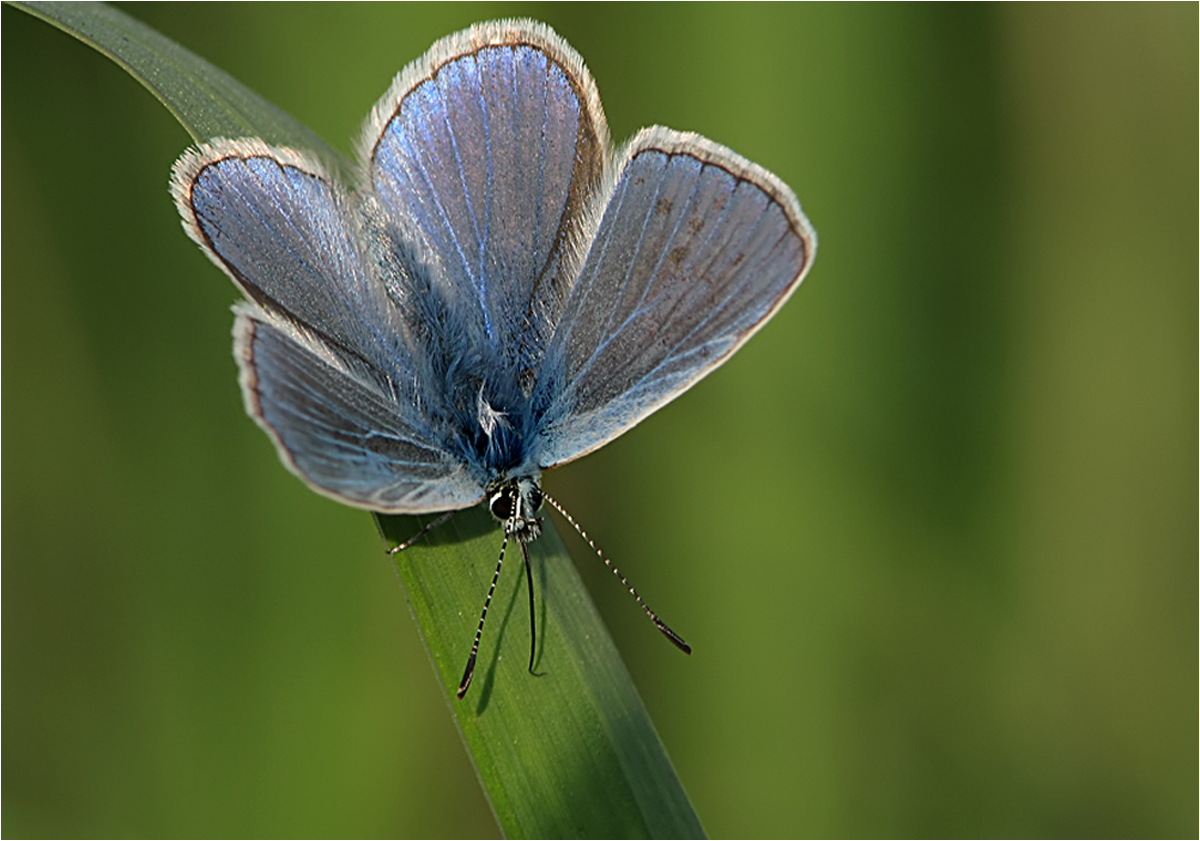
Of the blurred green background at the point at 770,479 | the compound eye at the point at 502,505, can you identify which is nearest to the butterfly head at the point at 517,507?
the compound eye at the point at 502,505

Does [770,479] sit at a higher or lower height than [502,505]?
lower

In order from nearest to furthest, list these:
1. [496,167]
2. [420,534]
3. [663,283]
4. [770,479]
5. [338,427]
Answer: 1. [338,427]
2. [420,534]
3. [663,283]
4. [496,167]
5. [770,479]

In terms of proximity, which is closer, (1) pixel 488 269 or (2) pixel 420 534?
(2) pixel 420 534

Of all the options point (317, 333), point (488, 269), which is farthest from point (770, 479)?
point (317, 333)

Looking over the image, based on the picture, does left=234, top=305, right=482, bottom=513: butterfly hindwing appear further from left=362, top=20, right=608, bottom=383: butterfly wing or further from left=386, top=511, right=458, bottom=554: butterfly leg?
left=362, top=20, right=608, bottom=383: butterfly wing

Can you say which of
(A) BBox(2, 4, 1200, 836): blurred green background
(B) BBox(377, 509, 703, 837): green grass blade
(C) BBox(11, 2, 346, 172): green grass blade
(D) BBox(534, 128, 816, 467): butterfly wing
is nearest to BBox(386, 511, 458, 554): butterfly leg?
(B) BBox(377, 509, 703, 837): green grass blade

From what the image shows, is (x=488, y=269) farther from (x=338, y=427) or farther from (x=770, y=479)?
(x=770, y=479)

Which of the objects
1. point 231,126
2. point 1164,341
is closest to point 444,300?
point 231,126
